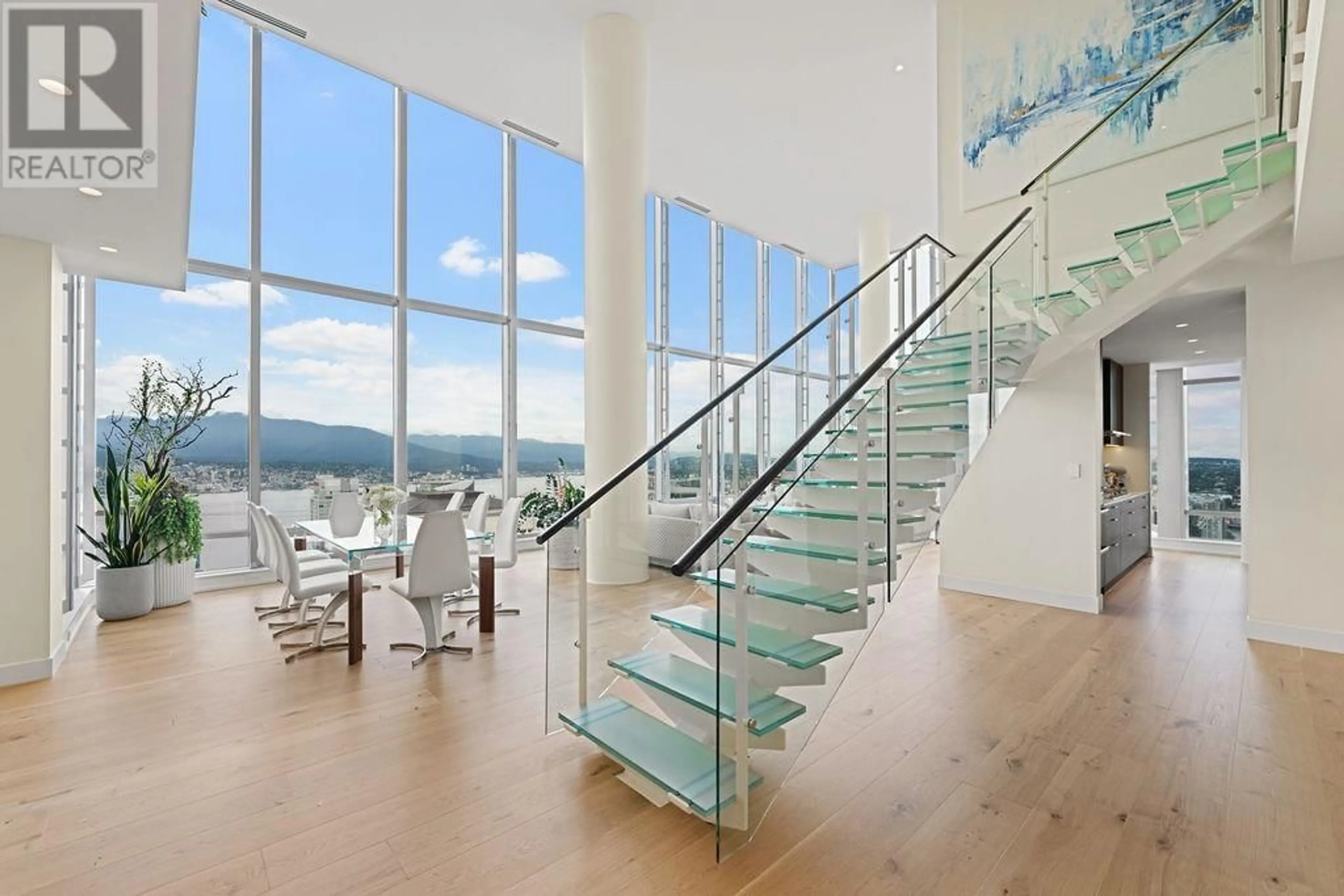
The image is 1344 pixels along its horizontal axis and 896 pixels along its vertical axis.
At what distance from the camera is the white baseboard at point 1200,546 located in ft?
26.1

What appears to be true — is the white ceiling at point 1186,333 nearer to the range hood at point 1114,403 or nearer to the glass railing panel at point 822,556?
the range hood at point 1114,403

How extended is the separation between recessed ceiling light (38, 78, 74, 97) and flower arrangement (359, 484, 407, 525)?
9.53 feet

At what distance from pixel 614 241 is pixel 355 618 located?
153 inches

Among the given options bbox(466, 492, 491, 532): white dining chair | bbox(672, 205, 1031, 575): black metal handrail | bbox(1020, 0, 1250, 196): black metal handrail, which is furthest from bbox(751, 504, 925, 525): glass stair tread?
bbox(1020, 0, 1250, 196): black metal handrail

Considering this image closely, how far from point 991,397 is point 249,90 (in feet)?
24.5

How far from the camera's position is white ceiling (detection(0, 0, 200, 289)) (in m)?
2.26

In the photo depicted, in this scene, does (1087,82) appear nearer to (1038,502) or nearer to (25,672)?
(1038,502)

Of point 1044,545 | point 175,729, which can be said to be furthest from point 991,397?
point 175,729

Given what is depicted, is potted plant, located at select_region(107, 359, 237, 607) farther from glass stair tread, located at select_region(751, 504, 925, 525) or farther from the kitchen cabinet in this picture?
the kitchen cabinet

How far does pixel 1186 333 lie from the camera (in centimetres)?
630

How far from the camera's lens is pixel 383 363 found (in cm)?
700

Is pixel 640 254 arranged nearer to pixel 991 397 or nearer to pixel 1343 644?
pixel 991 397

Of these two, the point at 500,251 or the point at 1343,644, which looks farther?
the point at 500,251

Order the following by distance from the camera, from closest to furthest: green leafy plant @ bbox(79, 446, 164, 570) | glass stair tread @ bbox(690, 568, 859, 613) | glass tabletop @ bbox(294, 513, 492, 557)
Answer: glass stair tread @ bbox(690, 568, 859, 613), glass tabletop @ bbox(294, 513, 492, 557), green leafy plant @ bbox(79, 446, 164, 570)
